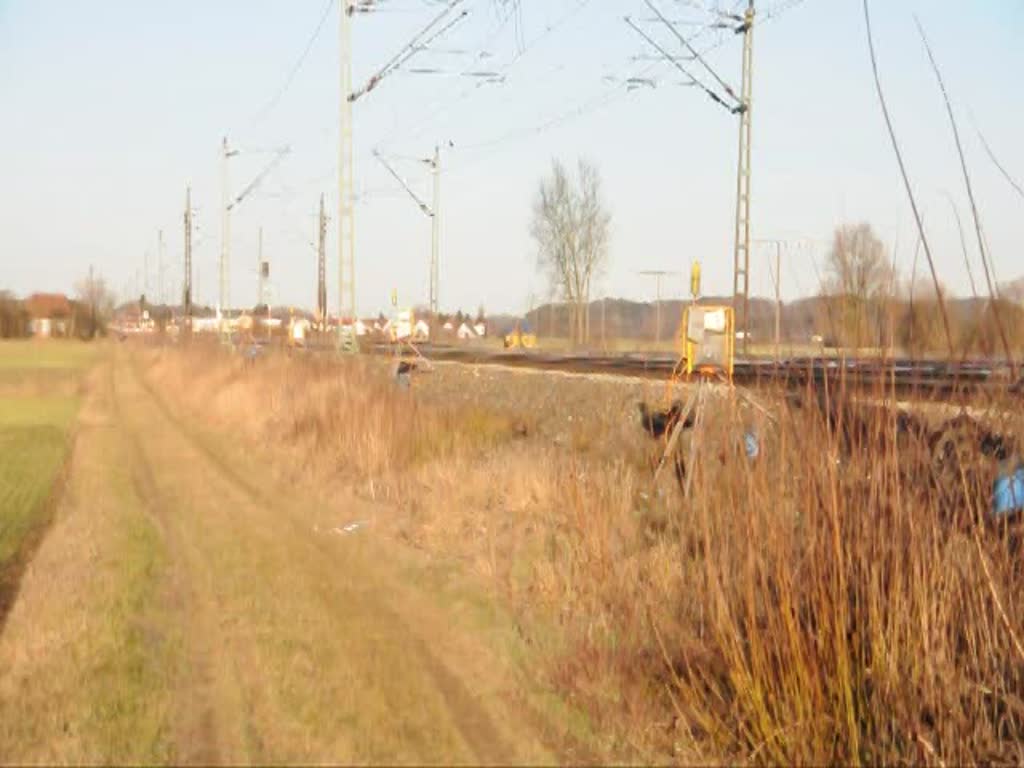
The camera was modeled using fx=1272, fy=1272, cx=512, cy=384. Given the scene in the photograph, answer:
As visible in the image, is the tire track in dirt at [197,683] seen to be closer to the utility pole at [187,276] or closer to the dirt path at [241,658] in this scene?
the dirt path at [241,658]

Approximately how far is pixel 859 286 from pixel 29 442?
26.8 m

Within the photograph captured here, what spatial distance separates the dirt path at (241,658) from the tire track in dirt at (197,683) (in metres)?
0.02

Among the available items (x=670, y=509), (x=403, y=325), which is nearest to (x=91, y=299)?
(x=403, y=325)

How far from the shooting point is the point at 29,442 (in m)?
29.4

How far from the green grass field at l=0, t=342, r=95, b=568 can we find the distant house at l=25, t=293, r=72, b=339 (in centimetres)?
10163

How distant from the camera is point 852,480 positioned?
6008 mm

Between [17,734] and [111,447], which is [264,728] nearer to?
[17,734]

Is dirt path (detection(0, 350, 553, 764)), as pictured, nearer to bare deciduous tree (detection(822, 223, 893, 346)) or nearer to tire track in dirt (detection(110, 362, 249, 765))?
tire track in dirt (detection(110, 362, 249, 765))

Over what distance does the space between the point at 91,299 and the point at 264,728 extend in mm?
183301

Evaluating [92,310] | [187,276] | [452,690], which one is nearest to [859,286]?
[452,690]

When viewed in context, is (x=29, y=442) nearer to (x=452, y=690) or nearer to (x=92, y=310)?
(x=452, y=690)

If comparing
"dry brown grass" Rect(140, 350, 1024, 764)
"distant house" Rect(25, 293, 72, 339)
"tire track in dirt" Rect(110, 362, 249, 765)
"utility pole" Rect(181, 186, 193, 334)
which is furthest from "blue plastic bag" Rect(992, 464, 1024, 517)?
"distant house" Rect(25, 293, 72, 339)

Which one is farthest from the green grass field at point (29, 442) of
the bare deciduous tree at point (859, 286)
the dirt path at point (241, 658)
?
the bare deciduous tree at point (859, 286)

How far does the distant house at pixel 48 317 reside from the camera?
547ft
